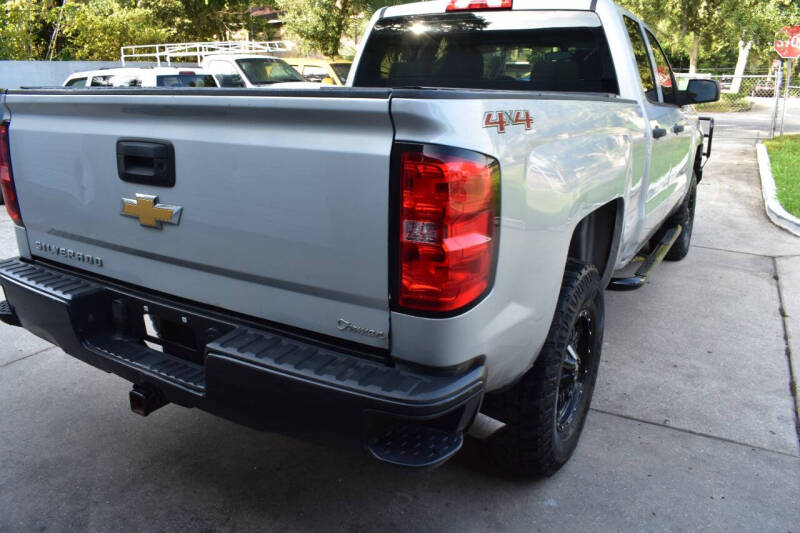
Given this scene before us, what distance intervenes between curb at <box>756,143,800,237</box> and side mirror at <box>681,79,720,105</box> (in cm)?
343

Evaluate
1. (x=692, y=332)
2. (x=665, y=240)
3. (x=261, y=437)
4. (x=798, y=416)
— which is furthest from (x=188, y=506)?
(x=665, y=240)

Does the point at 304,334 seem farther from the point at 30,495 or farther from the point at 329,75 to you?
the point at 329,75

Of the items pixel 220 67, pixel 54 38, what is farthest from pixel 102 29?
pixel 220 67

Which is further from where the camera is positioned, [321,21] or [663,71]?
[321,21]

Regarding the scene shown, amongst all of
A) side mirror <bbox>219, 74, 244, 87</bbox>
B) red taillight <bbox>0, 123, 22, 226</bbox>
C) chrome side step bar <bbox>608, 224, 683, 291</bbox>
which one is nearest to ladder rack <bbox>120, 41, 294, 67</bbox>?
side mirror <bbox>219, 74, 244, 87</bbox>

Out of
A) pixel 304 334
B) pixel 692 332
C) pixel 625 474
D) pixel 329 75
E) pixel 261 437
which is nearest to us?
pixel 304 334

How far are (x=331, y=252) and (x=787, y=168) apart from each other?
→ 11286 mm

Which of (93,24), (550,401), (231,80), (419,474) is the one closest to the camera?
(419,474)

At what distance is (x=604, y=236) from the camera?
3.43 m

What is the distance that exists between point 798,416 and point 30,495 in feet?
11.9

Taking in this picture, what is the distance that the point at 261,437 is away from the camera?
129 inches

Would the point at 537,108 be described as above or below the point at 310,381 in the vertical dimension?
above

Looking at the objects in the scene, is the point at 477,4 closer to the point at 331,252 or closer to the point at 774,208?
the point at 331,252

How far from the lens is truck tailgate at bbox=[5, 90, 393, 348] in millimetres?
2000
